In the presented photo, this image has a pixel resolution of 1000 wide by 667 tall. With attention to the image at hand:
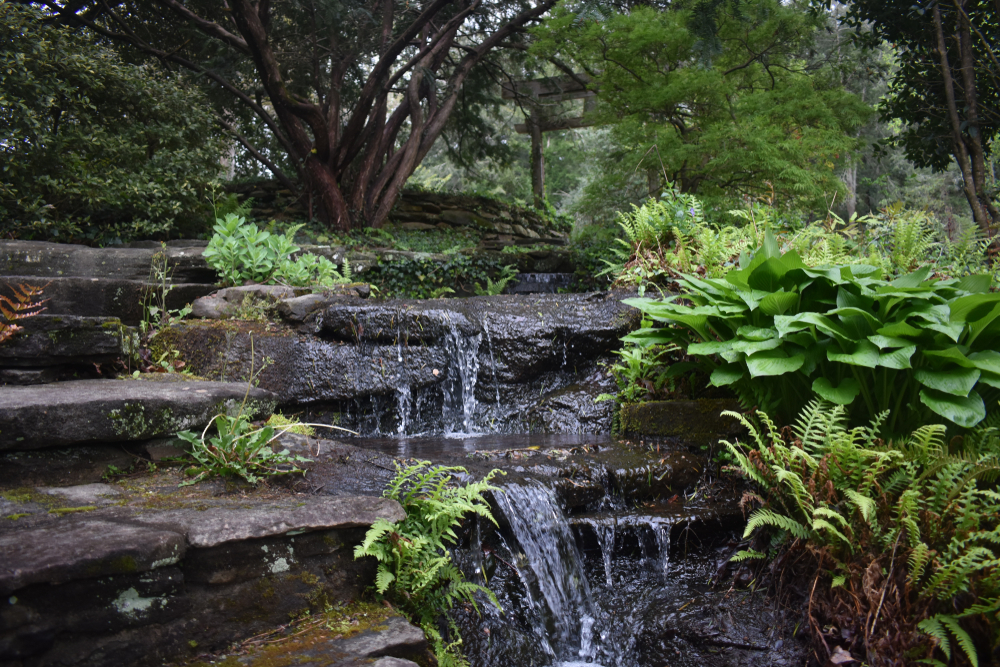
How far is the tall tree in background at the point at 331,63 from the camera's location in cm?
981

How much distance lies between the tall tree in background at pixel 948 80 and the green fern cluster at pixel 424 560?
6.67m

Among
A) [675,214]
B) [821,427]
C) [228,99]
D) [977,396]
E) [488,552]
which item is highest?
[228,99]

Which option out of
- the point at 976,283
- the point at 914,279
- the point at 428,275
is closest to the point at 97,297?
the point at 428,275

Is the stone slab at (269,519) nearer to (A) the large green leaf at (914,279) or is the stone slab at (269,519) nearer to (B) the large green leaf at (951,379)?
(B) the large green leaf at (951,379)

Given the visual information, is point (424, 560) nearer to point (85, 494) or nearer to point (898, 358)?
point (85, 494)

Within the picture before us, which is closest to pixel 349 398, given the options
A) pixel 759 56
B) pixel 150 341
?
pixel 150 341

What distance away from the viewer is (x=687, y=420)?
4.04m

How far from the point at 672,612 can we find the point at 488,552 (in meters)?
0.91

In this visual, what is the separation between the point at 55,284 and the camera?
4.54m

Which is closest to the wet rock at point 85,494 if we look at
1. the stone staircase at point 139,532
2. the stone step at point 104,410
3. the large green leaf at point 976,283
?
the stone staircase at point 139,532

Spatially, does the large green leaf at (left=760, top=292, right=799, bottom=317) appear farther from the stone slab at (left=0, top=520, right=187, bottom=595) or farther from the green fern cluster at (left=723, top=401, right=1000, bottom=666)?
the stone slab at (left=0, top=520, right=187, bottom=595)

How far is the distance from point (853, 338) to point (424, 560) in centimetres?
230

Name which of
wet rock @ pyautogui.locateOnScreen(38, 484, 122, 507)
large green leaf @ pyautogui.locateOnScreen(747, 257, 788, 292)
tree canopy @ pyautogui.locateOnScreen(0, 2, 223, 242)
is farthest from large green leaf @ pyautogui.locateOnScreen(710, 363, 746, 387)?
tree canopy @ pyautogui.locateOnScreen(0, 2, 223, 242)

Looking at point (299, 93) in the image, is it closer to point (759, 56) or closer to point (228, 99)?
point (228, 99)
